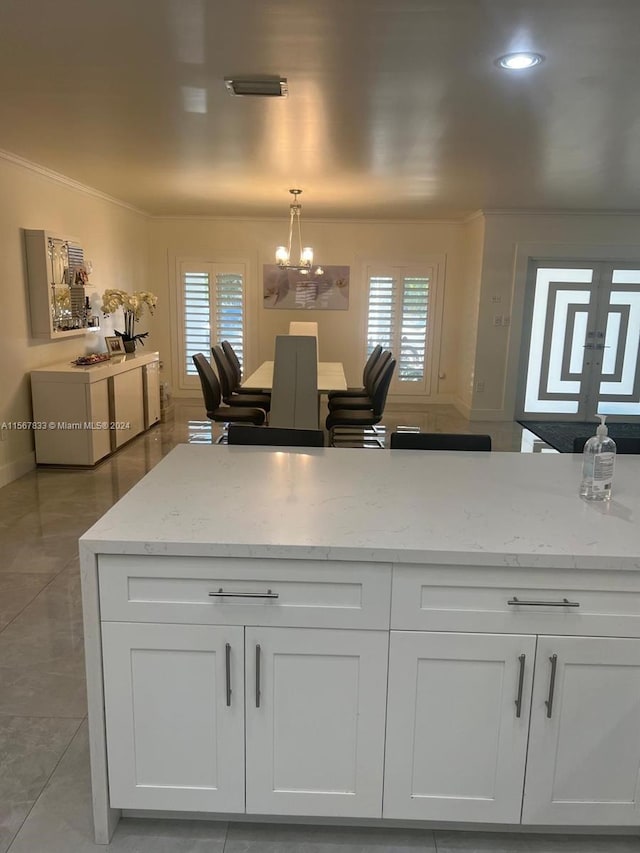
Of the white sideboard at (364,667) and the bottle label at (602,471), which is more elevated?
the bottle label at (602,471)

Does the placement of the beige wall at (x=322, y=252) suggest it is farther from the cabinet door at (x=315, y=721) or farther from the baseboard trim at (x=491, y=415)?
the cabinet door at (x=315, y=721)

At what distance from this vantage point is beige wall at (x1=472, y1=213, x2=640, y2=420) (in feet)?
22.5

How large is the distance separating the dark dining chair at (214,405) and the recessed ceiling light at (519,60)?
3.25m

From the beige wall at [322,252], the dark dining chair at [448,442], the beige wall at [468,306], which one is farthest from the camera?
the beige wall at [322,252]

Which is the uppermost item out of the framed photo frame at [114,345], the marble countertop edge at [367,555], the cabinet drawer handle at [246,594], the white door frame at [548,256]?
the white door frame at [548,256]

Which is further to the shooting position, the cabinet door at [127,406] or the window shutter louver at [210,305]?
the window shutter louver at [210,305]

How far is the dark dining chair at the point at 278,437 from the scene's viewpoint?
2.60m

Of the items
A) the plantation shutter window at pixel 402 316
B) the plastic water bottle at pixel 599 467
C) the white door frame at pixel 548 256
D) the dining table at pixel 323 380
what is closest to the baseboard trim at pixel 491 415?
the white door frame at pixel 548 256

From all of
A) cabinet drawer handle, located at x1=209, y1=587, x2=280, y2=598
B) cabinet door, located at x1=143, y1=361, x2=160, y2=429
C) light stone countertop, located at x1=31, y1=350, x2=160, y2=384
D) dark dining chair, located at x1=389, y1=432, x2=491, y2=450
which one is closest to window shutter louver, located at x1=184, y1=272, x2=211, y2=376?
cabinet door, located at x1=143, y1=361, x2=160, y2=429

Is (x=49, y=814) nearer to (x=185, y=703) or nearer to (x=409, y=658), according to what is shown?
(x=185, y=703)

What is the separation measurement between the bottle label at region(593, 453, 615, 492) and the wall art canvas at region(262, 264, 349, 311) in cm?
651

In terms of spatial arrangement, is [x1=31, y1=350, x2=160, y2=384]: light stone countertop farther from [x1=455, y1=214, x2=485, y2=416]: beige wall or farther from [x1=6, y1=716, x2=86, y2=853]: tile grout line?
[x1=455, y1=214, x2=485, y2=416]: beige wall

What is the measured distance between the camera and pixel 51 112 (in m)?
3.32

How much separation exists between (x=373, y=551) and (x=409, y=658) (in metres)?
0.31
